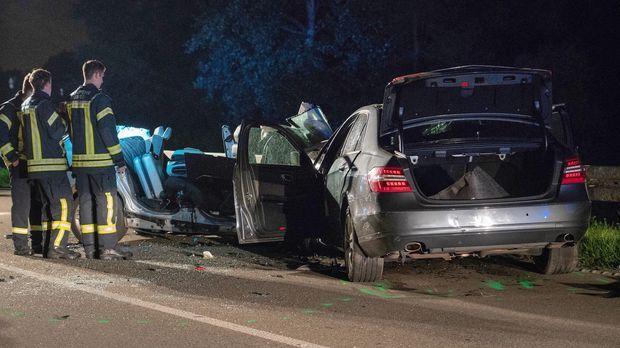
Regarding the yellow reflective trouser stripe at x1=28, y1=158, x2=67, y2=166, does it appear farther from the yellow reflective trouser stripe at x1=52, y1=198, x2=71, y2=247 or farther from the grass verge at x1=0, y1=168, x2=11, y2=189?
the grass verge at x1=0, y1=168, x2=11, y2=189

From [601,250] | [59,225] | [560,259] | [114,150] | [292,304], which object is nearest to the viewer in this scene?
[292,304]

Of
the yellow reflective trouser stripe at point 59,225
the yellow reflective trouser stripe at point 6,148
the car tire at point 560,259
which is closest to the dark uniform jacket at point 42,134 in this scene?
the yellow reflective trouser stripe at point 6,148

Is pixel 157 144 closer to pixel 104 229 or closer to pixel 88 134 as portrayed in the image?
pixel 88 134

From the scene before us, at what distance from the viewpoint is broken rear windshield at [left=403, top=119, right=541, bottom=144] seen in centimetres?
884

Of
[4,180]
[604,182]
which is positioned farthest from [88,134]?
[4,180]

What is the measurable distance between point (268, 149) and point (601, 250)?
352 centimetres

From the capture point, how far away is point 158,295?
26.7ft

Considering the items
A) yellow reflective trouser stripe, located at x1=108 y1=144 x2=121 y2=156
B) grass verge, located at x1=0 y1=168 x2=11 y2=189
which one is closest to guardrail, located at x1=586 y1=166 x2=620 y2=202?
yellow reflective trouser stripe, located at x1=108 y1=144 x2=121 y2=156

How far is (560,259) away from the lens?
892 centimetres

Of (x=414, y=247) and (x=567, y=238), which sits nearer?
(x=414, y=247)

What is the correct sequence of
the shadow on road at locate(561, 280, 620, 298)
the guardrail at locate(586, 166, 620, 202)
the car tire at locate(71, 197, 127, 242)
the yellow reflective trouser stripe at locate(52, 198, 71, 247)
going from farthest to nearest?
the car tire at locate(71, 197, 127, 242), the guardrail at locate(586, 166, 620, 202), the yellow reflective trouser stripe at locate(52, 198, 71, 247), the shadow on road at locate(561, 280, 620, 298)

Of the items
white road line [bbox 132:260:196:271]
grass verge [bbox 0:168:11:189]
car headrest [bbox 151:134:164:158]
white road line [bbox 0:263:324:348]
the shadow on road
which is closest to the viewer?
white road line [bbox 0:263:324:348]

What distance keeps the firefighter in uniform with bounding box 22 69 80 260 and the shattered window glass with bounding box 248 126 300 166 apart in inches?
77.4

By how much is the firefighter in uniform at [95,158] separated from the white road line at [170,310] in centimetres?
107
